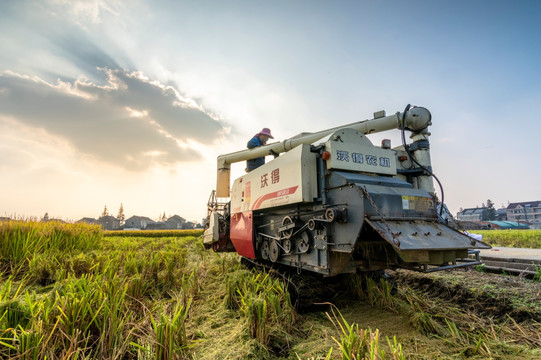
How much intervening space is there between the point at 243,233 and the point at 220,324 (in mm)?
2444

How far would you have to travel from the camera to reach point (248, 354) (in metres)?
2.63

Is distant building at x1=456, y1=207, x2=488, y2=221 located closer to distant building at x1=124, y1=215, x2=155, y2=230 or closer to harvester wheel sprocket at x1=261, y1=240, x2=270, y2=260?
distant building at x1=124, y1=215, x2=155, y2=230

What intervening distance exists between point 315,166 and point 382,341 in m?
2.35

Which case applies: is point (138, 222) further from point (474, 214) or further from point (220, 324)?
point (474, 214)

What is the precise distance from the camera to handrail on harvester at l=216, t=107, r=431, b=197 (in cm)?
502

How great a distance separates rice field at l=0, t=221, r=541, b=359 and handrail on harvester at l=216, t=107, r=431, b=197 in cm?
293

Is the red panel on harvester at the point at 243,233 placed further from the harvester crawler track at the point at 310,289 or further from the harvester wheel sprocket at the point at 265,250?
the harvester crawler track at the point at 310,289

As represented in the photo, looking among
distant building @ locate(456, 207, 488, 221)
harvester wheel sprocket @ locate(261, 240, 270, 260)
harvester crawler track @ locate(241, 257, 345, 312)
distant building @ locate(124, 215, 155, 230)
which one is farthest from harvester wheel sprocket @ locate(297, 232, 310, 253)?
distant building @ locate(456, 207, 488, 221)

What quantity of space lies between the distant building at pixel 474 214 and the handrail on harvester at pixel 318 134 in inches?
4061

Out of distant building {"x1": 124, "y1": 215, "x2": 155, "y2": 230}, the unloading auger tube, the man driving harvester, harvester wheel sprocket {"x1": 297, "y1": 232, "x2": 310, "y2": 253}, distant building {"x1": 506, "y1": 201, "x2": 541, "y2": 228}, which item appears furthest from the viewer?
distant building {"x1": 506, "y1": 201, "x2": 541, "y2": 228}

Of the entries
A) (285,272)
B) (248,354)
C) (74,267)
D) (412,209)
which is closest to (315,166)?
(412,209)

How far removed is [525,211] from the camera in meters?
84.8

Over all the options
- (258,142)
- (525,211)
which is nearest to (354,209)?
(258,142)

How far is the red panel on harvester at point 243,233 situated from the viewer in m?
5.48
